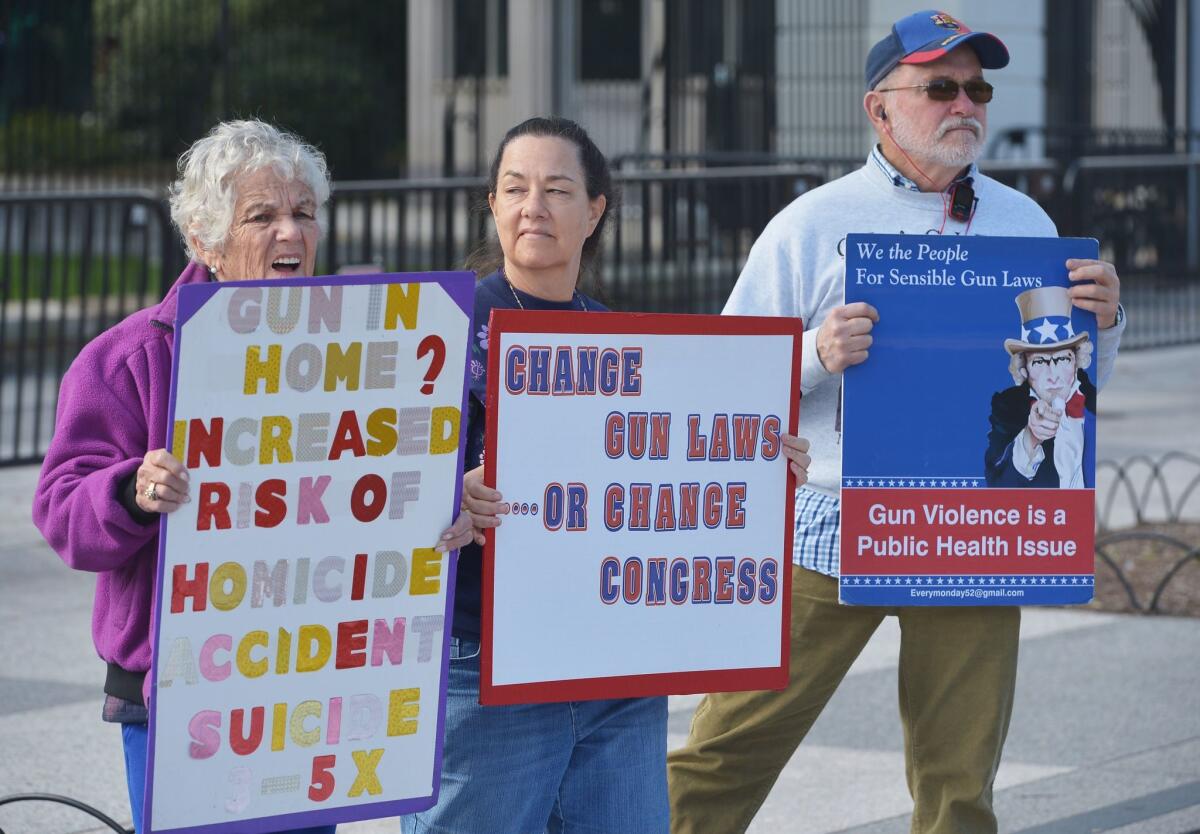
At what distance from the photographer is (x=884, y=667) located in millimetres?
6699

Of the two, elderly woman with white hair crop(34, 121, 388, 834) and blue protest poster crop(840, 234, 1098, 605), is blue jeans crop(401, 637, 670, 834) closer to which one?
elderly woman with white hair crop(34, 121, 388, 834)

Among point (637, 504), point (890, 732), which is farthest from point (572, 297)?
point (890, 732)

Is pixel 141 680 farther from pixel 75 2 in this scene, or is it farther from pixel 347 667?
pixel 75 2

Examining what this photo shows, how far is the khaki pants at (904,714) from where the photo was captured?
410 cm

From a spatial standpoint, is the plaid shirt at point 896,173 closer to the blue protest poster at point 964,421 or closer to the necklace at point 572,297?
the blue protest poster at point 964,421

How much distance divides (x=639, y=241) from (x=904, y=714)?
362 inches

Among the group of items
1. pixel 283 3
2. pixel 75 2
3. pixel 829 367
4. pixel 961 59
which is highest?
pixel 283 3

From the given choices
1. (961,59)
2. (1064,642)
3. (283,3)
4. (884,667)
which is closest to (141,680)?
(961,59)

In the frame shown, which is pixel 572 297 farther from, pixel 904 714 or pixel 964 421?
pixel 904 714

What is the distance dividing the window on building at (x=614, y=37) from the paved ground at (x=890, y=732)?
61.5 feet

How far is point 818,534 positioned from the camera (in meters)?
4.17

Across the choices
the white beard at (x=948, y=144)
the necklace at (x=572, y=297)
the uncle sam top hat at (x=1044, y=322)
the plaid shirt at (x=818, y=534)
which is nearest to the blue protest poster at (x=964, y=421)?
the uncle sam top hat at (x=1044, y=322)

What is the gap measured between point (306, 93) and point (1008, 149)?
38.4 ft

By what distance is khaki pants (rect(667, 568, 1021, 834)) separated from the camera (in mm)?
A: 4102
